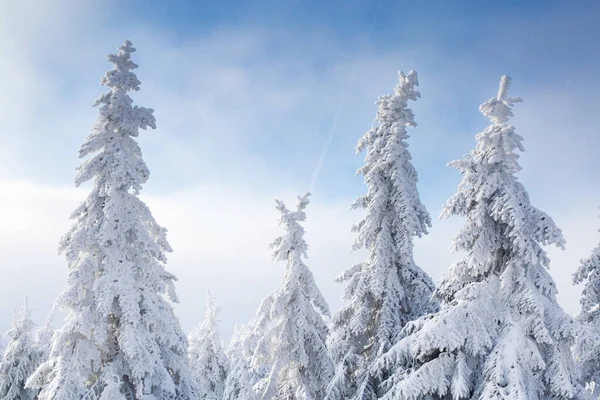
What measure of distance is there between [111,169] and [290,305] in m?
8.42

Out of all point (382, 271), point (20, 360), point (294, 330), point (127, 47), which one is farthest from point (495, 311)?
point (20, 360)

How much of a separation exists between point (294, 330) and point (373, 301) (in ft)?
10.7

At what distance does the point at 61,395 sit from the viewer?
41.6 ft

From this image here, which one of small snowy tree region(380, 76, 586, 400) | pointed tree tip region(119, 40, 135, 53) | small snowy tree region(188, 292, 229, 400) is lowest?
small snowy tree region(380, 76, 586, 400)

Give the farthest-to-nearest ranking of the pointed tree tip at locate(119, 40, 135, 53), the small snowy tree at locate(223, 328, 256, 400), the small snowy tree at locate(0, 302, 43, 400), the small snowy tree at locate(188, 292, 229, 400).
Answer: the small snowy tree at locate(188, 292, 229, 400) → the small snowy tree at locate(223, 328, 256, 400) → the small snowy tree at locate(0, 302, 43, 400) → the pointed tree tip at locate(119, 40, 135, 53)

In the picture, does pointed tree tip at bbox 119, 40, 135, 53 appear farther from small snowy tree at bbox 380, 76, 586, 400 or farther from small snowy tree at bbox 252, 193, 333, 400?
small snowy tree at bbox 380, 76, 586, 400

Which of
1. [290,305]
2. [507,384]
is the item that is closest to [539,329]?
[507,384]

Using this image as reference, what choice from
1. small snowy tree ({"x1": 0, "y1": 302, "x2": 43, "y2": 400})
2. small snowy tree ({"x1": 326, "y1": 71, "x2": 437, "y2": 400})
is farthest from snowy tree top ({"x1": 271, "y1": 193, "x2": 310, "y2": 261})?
small snowy tree ({"x1": 0, "y1": 302, "x2": 43, "y2": 400})

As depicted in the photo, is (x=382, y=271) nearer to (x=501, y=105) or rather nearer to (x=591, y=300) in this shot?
(x=501, y=105)

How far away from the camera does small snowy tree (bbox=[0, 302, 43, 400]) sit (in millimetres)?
23936

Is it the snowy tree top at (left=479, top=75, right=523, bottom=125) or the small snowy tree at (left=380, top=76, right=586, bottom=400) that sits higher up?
the snowy tree top at (left=479, top=75, right=523, bottom=125)

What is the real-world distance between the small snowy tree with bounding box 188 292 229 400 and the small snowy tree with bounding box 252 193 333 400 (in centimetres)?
1835

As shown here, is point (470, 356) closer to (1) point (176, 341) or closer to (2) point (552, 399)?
(2) point (552, 399)

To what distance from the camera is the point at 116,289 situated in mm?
13734
